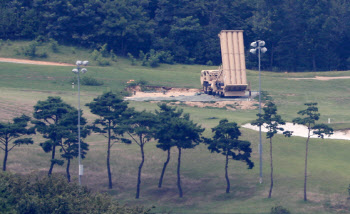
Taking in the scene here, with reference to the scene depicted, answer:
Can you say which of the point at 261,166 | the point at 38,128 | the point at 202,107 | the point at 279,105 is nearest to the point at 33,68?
the point at 202,107

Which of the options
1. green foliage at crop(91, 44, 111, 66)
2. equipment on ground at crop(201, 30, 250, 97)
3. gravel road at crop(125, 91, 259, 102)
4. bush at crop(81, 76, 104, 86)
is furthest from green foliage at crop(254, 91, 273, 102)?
green foliage at crop(91, 44, 111, 66)

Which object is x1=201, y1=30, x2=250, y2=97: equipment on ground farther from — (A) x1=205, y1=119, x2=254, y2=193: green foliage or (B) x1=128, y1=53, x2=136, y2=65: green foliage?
(B) x1=128, y1=53, x2=136, y2=65: green foliage

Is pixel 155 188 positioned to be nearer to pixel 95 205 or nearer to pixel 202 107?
pixel 95 205

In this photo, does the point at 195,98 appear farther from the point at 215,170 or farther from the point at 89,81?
the point at 215,170

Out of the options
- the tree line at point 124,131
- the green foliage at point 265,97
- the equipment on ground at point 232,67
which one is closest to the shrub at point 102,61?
the equipment on ground at point 232,67

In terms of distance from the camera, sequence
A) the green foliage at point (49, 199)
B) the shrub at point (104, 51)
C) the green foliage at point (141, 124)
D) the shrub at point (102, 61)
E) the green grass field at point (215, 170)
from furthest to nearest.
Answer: the shrub at point (104, 51), the shrub at point (102, 61), the green foliage at point (141, 124), the green grass field at point (215, 170), the green foliage at point (49, 199)

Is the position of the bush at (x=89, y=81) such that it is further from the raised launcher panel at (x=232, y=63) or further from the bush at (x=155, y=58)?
the raised launcher panel at (x=232, y=63)
